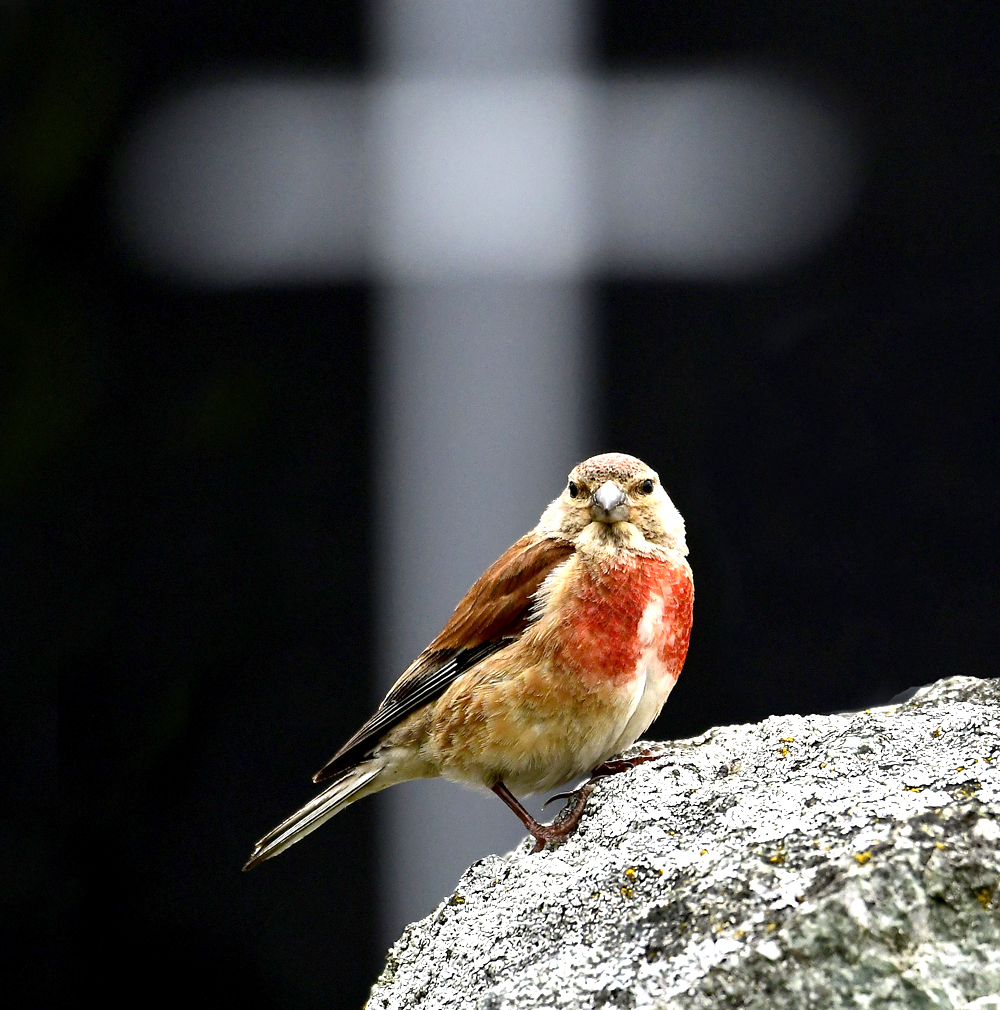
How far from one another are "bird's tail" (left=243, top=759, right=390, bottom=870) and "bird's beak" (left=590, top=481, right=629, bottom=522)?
1.95 ft

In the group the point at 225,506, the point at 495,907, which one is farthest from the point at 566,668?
the point at 225,506

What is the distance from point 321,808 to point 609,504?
75cm

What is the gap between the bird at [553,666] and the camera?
1954 millimetres

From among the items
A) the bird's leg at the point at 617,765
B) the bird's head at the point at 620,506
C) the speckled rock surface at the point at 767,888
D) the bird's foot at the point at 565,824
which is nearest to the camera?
the speckled rock surface at the point at 767,888

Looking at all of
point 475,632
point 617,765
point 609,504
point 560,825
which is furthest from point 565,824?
point 609,504

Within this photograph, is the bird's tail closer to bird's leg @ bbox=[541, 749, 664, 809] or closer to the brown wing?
the brown wing

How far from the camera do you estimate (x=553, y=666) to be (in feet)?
6.43

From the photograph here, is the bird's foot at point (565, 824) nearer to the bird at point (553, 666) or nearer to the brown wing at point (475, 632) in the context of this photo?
the bird at point (553, 666)

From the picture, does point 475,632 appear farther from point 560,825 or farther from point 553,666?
point 560,825

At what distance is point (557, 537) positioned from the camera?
2127 millimetres

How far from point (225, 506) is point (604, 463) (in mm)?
1531

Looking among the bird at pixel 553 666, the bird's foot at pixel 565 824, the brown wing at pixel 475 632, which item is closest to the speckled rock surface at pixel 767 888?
the bird's foot at pixel 565 824

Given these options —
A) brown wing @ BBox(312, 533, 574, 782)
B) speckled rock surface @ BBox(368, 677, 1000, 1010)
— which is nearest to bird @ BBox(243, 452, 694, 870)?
brown wing @ BBox(312, 533, 574, 782)

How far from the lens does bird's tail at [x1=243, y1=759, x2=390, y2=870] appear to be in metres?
2.14
